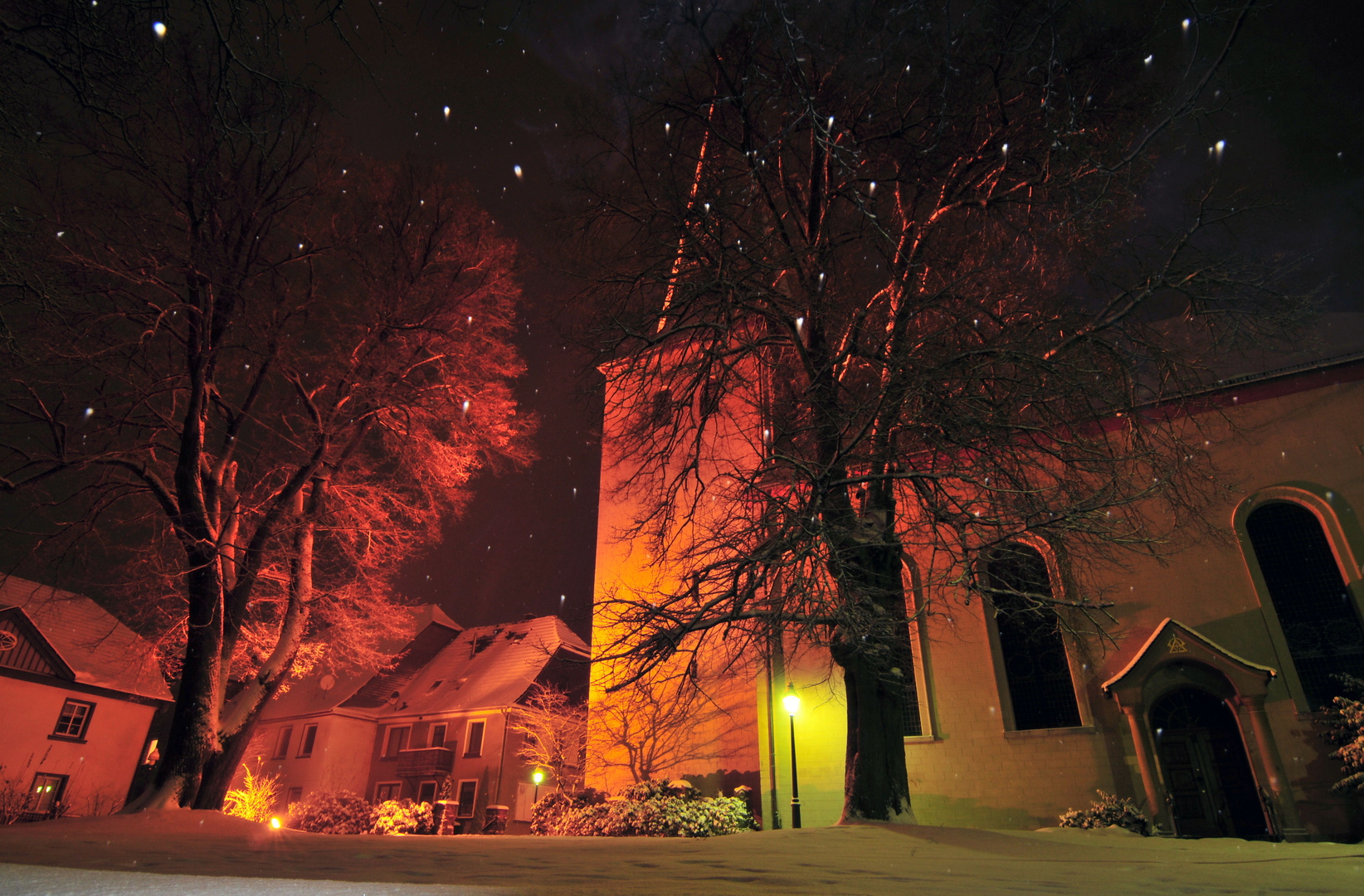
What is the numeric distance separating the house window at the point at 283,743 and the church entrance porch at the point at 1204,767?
33585 millimetres

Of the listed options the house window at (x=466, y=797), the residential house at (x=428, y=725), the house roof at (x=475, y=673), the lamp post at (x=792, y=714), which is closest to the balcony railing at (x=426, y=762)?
the residential house at (x=428, y=725)

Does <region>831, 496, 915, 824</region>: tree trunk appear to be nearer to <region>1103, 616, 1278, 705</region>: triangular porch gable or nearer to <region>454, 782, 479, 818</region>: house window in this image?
<region>1103, 616, 1278, 705</region>: triangular porch gable

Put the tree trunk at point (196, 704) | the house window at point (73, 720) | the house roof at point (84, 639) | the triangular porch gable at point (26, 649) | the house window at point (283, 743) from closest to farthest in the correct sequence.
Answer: the tree trunk at point (196, 704)
the triangular porch gable at point (26, 649)
the house window at point (73, 720)
the house roof at point (84, 639)
the house window at point (283, 743)

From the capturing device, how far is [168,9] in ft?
14.0

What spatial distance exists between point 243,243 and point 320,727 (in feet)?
84.4

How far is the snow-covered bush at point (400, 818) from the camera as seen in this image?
66.7 feet

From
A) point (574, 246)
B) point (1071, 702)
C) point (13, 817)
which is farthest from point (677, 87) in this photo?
point (13, 817)

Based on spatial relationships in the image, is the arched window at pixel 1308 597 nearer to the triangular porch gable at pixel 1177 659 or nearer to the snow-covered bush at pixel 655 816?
the triangular porch gable at pixel 1177 659

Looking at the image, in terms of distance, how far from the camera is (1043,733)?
1371 centimetres

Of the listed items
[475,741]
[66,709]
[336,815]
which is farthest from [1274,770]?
[66,709]

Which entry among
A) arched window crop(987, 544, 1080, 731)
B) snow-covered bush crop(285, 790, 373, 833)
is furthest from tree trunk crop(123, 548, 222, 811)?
arched window crop(987, 544, 1080, 731)

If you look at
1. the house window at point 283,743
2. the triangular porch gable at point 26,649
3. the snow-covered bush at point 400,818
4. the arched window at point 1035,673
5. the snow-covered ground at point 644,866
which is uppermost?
the triangular porch gable at point 26,649

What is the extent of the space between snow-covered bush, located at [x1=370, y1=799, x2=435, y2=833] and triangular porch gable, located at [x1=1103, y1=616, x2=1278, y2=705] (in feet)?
64.8

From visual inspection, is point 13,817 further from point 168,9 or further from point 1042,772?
point 1042,772
